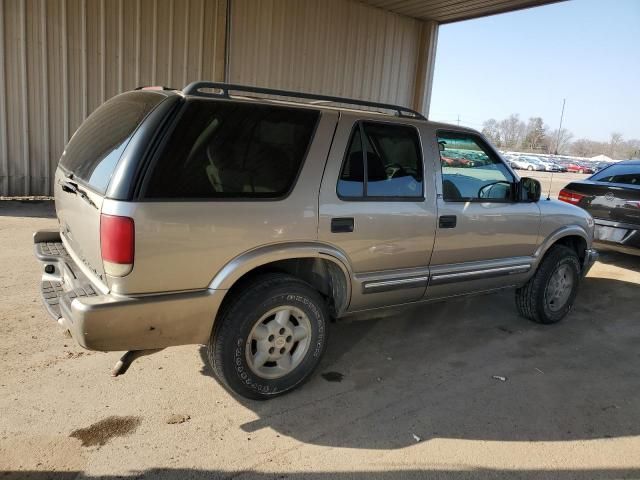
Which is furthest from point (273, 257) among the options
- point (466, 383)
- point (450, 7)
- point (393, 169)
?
point (450, 7)

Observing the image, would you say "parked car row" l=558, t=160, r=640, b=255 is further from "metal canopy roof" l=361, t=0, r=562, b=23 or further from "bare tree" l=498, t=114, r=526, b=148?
"bare tree" l=498, t=114, r=526, b=148

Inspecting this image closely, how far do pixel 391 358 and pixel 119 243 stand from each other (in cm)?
237

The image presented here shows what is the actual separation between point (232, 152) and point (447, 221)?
70.8 inches

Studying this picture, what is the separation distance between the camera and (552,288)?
4945 mm

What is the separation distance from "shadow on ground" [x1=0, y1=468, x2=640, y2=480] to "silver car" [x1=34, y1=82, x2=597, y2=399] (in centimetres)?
62

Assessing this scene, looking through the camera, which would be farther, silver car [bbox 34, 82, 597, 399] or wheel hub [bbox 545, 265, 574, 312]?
wheel hub [bbox 545, 265, 574, 312]

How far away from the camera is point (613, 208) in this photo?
7164 millimetres

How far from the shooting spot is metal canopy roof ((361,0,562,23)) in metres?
10.9

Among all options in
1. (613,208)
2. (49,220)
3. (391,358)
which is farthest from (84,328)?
(613,208)

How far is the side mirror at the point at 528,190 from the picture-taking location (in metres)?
4.43

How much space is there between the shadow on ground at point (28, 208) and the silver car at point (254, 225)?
202 inches

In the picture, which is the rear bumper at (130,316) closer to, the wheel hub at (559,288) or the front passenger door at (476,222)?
the front passenger door at (476,222)

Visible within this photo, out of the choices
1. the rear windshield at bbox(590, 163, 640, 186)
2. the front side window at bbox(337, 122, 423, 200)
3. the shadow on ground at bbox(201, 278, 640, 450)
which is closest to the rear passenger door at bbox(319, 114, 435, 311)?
the front side window at bbox(337, 122, 423, 200)

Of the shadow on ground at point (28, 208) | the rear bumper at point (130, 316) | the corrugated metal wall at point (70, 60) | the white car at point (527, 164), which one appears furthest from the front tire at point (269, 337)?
the white car at point (527, 164)
